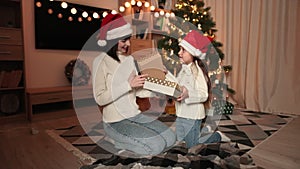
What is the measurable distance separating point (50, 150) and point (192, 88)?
1.19 meters

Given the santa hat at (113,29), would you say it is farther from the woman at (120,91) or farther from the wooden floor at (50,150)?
the wooden floor at (50,150)

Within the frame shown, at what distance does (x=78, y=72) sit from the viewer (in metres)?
Result: 2.80

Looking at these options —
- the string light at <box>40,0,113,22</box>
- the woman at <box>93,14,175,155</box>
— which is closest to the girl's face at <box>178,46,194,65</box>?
the woman at <box>93,14,175,155</box>

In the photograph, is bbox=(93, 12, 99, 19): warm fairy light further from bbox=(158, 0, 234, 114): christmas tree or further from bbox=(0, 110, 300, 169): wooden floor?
bbox=(0, 110, 300, 169): wooden floor

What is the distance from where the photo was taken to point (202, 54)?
4.14 feet

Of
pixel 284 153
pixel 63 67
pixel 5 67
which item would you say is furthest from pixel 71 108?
pixel 284 153

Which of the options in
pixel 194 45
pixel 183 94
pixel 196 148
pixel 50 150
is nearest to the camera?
pixel 183 94

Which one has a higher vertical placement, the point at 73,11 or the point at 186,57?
the point at 73,11

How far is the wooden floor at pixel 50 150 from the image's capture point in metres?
1.41

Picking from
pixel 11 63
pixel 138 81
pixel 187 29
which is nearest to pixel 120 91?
pixel 138 81

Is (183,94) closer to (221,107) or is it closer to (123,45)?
(123,45)

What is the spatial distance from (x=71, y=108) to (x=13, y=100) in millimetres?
662

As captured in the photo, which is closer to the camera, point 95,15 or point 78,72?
point 78,72

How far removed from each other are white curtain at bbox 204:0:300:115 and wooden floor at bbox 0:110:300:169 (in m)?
0.70
